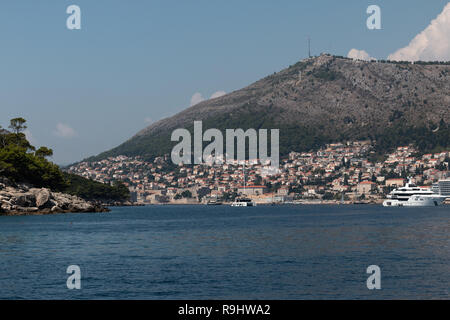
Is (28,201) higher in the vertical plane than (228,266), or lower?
higher

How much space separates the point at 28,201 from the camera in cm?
11100

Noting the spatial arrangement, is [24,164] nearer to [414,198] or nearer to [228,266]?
[228,266]

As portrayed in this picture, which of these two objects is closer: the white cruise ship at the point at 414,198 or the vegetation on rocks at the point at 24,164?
the vegetation on rocks at the point at 24,164

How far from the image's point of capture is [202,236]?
2500 inches

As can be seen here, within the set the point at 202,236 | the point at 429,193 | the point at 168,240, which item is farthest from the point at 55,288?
the point at 429,193

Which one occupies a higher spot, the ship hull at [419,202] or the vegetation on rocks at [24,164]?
the vegetation on rocks at [24,164]

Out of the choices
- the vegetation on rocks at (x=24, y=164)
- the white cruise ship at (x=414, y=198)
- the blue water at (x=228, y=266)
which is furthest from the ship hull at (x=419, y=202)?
the blue water at (x=228, y=266)

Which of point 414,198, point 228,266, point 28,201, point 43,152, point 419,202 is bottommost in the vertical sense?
point 228,266

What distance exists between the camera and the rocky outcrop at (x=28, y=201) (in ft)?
350

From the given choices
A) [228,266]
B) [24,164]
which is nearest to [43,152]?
[24,164]

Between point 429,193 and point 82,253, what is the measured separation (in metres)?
157

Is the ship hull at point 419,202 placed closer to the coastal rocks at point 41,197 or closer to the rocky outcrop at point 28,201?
the rocky outcrop at point 28,201

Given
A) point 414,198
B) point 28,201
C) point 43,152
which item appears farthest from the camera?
point 414,198
